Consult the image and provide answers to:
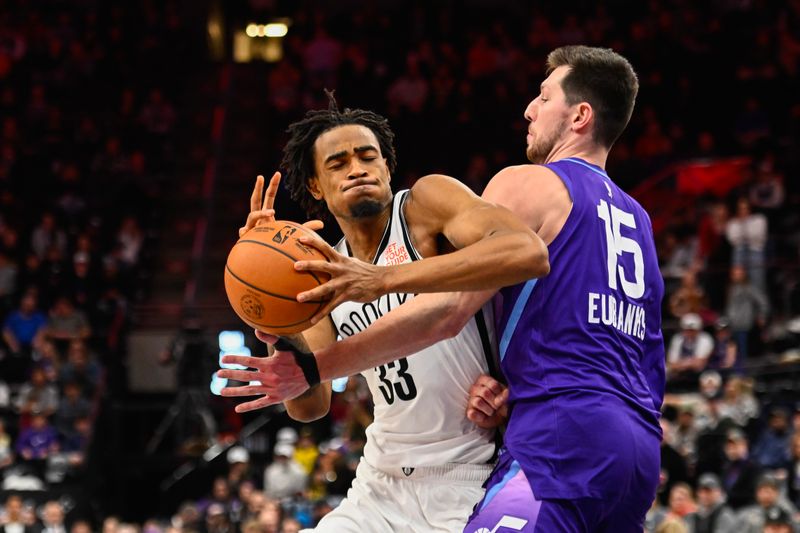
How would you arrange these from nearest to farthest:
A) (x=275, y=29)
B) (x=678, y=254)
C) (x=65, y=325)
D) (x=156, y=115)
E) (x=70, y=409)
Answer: (x=678, y=254), (x=70, y=409), (x=65, y=325), (x=156, y=115), (x=275, y=29)

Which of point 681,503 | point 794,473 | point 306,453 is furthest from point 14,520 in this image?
point 794,473

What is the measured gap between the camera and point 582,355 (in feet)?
13.1

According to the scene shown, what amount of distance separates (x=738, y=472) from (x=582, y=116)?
7254 millimetres

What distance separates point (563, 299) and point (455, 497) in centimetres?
102

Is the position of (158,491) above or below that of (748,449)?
below

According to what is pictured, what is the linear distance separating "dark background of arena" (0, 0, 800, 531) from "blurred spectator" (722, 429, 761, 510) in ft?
0.27

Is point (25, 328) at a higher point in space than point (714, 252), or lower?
lower

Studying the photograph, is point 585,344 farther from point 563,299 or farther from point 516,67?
point 516,67

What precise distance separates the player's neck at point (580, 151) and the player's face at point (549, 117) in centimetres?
3

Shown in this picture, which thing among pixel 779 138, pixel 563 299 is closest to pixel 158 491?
pixel 779 138

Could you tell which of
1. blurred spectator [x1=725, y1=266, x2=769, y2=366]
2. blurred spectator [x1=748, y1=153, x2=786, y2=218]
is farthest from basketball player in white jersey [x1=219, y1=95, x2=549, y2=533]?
blurred spectator [x1=748, y1=153, x2=786, y2=218]

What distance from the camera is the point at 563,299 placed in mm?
4039

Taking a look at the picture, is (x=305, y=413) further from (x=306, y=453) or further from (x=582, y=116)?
(x=306, y=453)

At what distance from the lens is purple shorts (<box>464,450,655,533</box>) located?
3885mm
